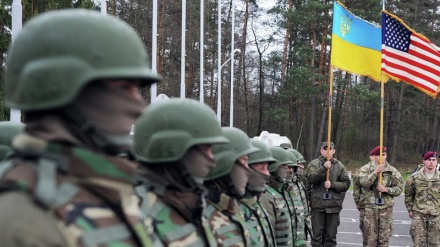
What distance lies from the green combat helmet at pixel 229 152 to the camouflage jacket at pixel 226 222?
20cm

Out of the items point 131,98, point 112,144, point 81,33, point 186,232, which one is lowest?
point 186,232

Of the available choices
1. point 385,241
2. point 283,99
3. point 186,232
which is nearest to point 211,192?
point 186,232

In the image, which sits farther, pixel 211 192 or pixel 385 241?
pixel 385 241

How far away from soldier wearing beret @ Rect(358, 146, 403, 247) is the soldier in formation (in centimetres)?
56

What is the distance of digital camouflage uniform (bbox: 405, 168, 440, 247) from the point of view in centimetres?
1005

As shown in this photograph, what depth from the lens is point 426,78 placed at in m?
10.9

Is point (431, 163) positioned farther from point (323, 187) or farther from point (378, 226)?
point (323, 187)

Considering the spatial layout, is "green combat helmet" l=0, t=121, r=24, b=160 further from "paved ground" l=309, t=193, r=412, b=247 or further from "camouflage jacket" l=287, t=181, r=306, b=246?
"paved ground" l=309, t=193, r=412, b=247

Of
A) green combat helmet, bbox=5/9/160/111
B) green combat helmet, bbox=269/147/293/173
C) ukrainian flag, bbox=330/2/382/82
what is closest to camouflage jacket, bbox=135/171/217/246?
green combat helmet, bbox=5/9/160/111

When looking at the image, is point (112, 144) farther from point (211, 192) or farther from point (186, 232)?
point (211, 192)

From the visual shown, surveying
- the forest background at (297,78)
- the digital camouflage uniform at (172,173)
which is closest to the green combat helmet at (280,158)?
the digital camouflage uniform at (172,173)

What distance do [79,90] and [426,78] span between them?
400 inches

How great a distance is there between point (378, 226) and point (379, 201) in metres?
0.45

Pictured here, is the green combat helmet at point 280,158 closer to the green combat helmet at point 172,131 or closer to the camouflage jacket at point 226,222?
the camouflage jacket at point 226,222
